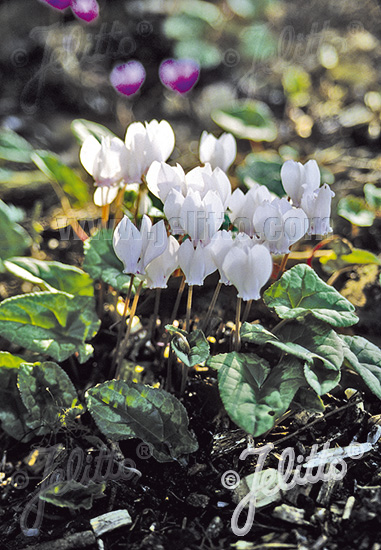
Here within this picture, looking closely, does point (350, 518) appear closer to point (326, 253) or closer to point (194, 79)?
point (326, 253)

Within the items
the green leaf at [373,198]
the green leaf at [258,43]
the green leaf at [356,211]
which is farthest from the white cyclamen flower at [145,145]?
the green leaf at [258,43]

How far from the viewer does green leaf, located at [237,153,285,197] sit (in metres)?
2.18

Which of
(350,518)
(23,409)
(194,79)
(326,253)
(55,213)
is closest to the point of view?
(350,518)

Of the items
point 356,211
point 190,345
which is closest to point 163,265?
point 190,345

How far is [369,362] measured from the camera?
137 cm

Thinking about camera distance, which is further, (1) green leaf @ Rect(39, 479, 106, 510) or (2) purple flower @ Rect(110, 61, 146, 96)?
(2) purple flower @ Rect(110, 61, 146, 96)

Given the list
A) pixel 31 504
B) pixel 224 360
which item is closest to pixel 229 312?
pixel 224 360

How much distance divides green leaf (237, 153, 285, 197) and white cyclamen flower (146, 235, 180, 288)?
2.97ft

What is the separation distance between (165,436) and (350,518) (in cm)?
46

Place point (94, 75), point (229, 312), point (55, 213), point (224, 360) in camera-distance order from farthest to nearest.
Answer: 1. point (94, 75)
2. point (55, 213)
3. point (229, 312)
4. point (224, 360)

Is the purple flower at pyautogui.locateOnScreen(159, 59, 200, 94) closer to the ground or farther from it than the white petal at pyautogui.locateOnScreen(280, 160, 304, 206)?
closer to the ground

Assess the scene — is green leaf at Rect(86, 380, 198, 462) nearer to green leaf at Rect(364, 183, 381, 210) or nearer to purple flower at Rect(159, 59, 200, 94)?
green leaf at Rect(364, 183, 381, 210)

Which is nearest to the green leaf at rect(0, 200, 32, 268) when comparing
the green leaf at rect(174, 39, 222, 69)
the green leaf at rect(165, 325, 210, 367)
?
the green leaf at rect(165, 325, 210, 367)

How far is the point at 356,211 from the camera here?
6.81 ft
